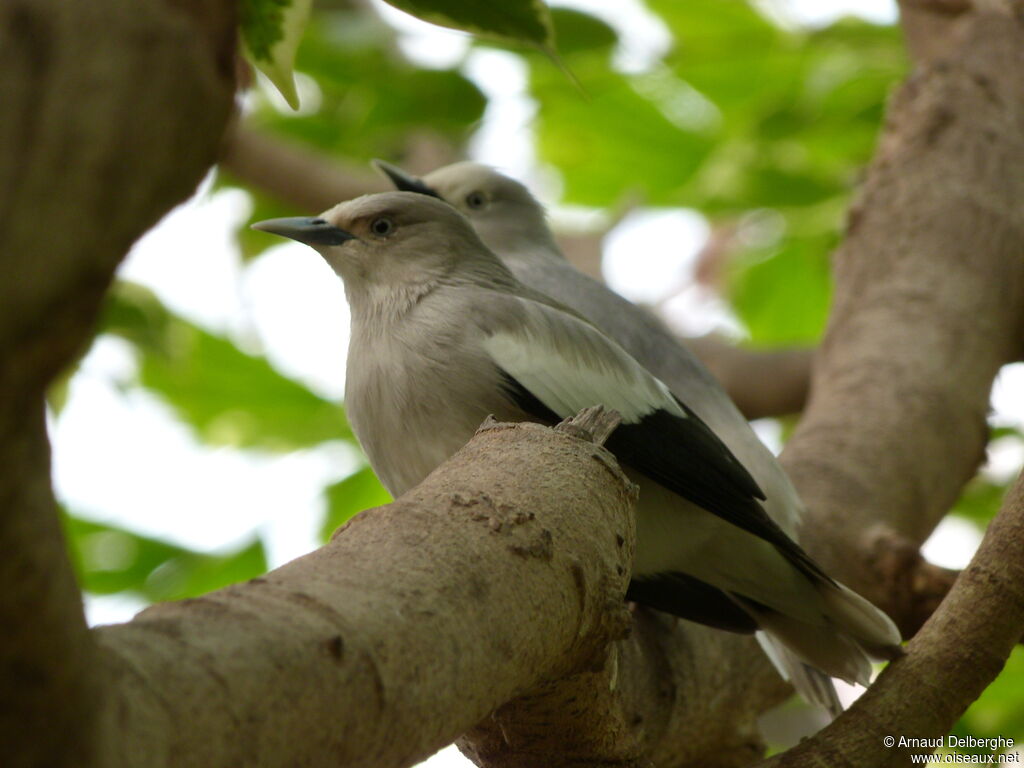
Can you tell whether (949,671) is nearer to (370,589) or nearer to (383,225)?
(370,589)

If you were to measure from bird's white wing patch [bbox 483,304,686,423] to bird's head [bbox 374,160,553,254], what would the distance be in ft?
5.87

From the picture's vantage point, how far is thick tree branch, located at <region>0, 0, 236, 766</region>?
0.87 m

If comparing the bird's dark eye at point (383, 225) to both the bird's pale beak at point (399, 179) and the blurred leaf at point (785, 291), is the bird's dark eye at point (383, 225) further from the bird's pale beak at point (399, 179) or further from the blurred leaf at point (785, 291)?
the blurred leaf at point (785, 291)

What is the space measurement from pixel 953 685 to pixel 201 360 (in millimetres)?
4436

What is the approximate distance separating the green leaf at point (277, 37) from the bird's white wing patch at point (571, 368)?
1.18m

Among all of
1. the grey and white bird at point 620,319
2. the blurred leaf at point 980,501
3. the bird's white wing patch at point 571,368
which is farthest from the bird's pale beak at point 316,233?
the blurred leaf at point 980,501

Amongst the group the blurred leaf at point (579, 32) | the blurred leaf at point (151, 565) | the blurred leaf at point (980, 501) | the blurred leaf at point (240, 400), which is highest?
the blurred leaf at point (579, 32)

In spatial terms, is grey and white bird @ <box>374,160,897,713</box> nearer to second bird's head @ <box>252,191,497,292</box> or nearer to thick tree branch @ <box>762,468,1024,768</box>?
second bird's head @ <box>252,191,497,292</box>

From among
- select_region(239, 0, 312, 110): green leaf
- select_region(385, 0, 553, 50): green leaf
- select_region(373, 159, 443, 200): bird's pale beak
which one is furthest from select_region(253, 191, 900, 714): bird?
select_region(373, 159, 443, 200): bird's pale beak

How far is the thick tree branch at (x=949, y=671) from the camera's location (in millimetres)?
2141

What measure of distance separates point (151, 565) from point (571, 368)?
2753 mm

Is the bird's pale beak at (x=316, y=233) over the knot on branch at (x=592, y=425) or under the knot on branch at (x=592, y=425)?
under

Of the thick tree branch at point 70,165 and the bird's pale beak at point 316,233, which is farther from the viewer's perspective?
the bird's pale beak at point 316,233

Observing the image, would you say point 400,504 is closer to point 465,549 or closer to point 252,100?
point 465,549
